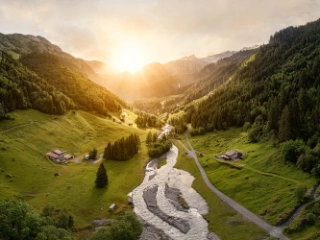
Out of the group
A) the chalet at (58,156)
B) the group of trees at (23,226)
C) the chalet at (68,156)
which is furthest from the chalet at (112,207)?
the chalet at (68,156)

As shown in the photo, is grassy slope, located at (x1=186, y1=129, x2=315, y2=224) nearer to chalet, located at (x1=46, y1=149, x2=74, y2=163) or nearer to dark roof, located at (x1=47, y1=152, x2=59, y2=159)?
chalet, located at (x1=46, y1=149, x2=74, y2=163)

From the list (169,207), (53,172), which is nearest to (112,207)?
(169,207)

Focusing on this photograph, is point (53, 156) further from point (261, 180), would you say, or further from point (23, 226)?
point (261, 180)

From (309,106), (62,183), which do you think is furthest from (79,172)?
(309,106)

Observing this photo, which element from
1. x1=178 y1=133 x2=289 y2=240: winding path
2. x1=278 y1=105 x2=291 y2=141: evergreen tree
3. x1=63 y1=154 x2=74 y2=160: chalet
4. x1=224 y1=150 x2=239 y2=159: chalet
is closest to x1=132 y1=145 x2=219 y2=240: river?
x1=178 y1=133 x2=289 y2=240: winding path

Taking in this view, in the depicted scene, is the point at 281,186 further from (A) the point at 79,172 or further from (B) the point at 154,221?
(A) the point at 79,172

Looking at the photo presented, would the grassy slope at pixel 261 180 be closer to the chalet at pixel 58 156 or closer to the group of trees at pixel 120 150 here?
the group of trees at pixel 120 150
